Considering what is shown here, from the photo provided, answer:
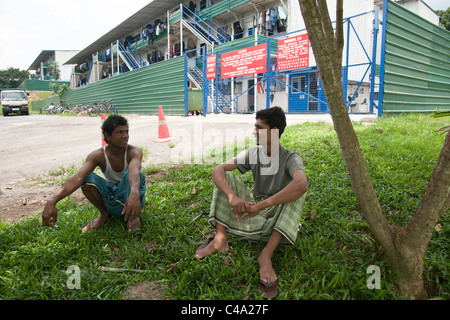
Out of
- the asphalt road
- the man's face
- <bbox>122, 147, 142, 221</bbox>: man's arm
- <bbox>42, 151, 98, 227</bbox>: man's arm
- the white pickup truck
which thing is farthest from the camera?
the white pickup truck

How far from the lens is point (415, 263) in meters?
1.98

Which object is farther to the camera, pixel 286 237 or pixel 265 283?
pixel 286 237

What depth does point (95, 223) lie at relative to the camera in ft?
9.49

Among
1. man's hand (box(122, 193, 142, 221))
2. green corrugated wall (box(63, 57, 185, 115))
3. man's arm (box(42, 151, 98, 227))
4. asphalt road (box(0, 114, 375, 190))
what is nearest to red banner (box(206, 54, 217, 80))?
green corrugated wall (box(63, 57, 185, 115))

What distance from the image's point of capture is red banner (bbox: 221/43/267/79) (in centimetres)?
1080

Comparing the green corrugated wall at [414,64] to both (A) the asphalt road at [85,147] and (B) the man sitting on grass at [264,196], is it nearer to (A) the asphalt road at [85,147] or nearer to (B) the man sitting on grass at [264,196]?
(A) the asphalt road at [85,147]

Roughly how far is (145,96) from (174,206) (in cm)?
1518

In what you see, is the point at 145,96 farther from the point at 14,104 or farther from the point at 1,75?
the point at 1,75

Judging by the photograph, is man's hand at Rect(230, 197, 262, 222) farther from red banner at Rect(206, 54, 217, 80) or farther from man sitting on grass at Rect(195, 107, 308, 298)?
red banner at Rect(206, 54, 217, 80)

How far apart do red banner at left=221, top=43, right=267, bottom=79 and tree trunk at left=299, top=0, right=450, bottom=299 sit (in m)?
9.24

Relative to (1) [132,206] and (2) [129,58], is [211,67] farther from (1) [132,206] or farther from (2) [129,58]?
(2) [129,58]

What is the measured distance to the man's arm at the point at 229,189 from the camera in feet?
7.17
